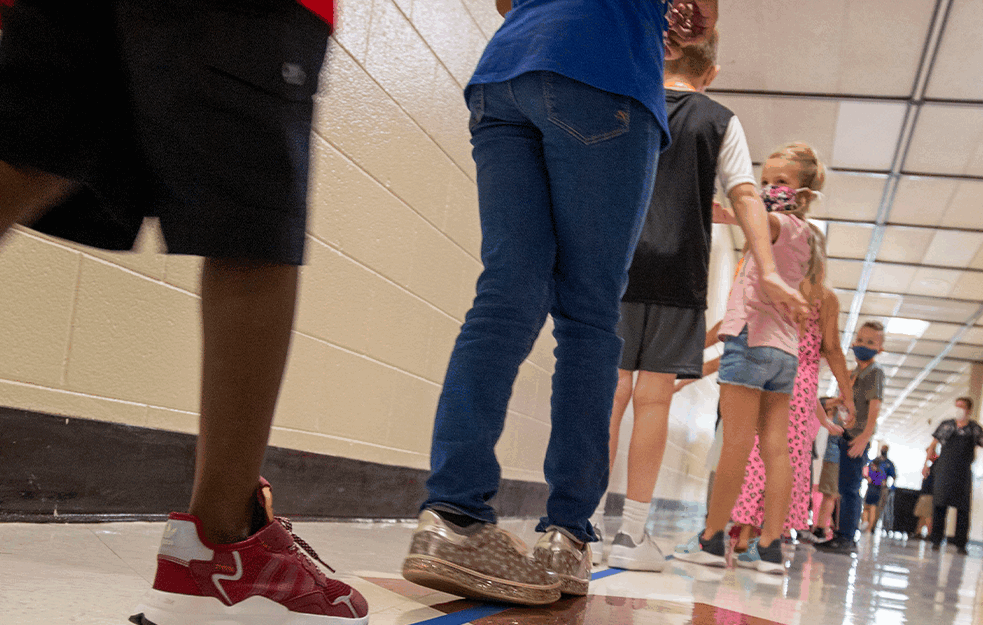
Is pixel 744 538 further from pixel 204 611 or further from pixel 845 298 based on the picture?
pixel 845 298

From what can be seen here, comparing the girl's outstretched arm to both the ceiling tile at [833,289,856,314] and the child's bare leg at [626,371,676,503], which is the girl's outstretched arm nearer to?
the child's bare leg at [626,371,676,503]

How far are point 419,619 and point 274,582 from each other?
28 centimetres

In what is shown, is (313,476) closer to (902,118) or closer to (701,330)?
(701,330)

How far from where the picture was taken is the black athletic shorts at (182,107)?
0.69 metres

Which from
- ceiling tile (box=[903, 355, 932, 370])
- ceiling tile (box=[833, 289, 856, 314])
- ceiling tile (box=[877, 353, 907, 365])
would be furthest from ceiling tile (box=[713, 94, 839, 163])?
ceiling tile (box=[903, 355, 932, 370])

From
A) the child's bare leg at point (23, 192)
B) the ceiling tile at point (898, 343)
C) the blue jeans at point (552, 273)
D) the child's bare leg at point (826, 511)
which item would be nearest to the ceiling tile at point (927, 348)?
the ceiling tile at point (898, 343)

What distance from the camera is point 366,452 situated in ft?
7.75

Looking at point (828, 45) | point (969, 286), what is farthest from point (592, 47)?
point (969, 286)

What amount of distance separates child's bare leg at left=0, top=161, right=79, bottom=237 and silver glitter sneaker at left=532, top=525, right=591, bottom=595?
84 centimetres

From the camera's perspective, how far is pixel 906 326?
1148 centimetres

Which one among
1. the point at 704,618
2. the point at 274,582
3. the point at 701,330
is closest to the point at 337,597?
the point at 274,582

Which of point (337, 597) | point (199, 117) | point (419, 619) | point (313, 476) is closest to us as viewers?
point (199, 117)

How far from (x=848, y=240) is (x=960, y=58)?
3.62 m

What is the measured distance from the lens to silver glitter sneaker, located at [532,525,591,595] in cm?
126
